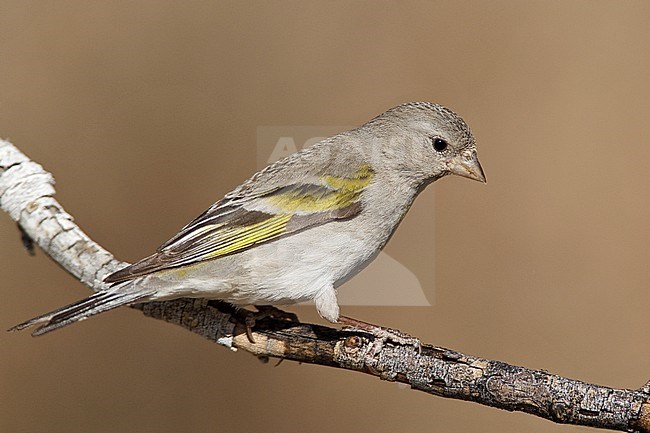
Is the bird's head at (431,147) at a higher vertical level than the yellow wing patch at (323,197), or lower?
higher

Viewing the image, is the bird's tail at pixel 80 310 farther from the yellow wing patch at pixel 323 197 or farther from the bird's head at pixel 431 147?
the bird's head at pixel 431 147

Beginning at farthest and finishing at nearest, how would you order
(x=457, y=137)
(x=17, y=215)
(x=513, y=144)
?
(x=513, y=144) → (x=17, y=215) → (x=457, y=137)

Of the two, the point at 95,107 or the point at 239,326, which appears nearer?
the point at 239,326

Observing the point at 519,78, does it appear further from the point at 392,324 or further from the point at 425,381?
the point at 425,381

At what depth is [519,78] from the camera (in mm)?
5410

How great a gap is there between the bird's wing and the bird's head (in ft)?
0.63

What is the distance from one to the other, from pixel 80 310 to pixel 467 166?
164 cm

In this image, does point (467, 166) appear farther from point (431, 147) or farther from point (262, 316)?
point (262, 316)

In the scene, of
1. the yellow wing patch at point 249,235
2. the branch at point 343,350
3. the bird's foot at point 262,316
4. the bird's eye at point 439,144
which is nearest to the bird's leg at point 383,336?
the branch at point 343,350

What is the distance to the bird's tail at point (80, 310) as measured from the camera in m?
2.77

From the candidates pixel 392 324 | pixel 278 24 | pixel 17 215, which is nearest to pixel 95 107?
pixel 278 24

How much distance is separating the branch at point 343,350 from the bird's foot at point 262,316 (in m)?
0.02

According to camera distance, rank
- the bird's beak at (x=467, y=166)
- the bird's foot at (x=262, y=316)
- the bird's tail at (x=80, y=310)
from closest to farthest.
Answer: the bird's tail at (x=80, y=310)
the bird's foot at (x=262, y=316)
the bird's beak at (x=467, y=166)

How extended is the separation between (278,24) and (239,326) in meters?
3.11
